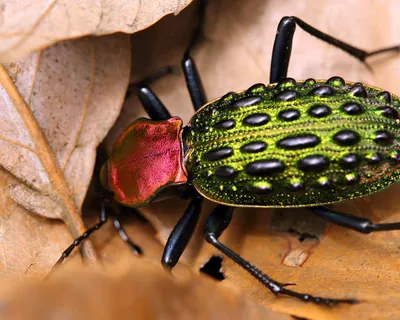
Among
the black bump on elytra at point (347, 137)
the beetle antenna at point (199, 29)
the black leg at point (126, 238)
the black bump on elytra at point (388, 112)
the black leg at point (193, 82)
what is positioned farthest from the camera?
the beetle antenna at point (199, 29)

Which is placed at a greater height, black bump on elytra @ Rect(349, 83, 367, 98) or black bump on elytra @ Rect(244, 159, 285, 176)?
black bump on elytra @ Rect(349, 83, 367, 98)

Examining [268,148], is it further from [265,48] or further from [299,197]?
[265,48]

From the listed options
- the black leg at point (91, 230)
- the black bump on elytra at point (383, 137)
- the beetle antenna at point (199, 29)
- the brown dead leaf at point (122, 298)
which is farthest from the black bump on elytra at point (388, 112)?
the black leg at point (91, 230)

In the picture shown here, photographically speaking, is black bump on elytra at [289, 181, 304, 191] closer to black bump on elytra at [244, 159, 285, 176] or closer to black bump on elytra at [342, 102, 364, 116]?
black bump on elytra at [244, 159, 285, 176]

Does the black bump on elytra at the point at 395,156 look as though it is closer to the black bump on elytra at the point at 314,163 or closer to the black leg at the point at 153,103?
the black bump on elytra at the point at 314,163

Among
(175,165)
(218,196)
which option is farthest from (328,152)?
(175,165)

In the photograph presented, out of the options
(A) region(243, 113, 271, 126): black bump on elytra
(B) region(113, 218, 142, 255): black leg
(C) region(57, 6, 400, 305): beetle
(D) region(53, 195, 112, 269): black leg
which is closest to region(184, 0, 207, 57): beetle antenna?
(C) region(57, 6, 400, 305): beetle

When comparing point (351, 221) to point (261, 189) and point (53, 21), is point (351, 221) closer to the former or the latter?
point (261, 189)
